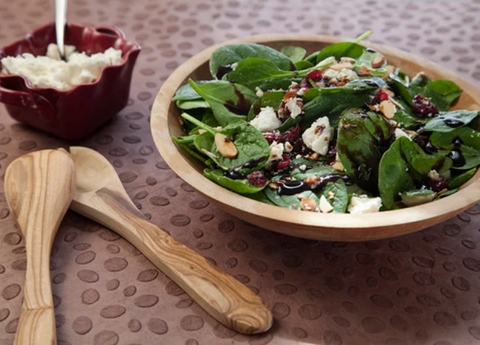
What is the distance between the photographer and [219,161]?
970 millimetres

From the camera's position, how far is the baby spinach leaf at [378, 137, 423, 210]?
35.9 inches

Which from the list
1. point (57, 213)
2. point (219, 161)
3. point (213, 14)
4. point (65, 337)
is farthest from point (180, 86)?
point (213, 14)

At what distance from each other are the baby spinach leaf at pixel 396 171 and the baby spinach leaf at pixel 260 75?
26 cm

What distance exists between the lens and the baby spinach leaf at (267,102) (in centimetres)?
103

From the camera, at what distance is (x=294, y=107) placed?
3.27ft

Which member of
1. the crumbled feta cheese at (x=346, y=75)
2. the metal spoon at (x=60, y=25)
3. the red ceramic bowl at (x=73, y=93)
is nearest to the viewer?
the crumbled feta cheese at (x=346, y=75)

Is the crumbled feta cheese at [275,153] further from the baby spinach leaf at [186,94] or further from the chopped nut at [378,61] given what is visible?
the chopped nut at [378,61]

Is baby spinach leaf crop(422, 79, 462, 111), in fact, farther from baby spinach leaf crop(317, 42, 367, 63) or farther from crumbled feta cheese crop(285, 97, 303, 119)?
crumbled feta cheese crop(285, 97, 303, 119)

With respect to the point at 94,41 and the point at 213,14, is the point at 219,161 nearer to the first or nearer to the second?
the point at 94,41

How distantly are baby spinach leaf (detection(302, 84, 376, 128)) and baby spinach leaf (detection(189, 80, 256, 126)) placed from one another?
124 millimetres

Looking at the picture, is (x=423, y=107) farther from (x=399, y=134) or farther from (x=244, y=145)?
(x=244, y=145)

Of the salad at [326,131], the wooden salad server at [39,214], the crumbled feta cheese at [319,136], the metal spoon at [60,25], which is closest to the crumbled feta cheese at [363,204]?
the salad at [326,131]

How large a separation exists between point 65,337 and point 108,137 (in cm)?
53

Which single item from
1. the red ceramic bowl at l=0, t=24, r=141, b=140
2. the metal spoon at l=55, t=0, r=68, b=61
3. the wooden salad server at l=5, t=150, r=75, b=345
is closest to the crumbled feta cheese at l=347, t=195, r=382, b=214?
the wooden salad server at l=5, t=150, r=75, b=345
